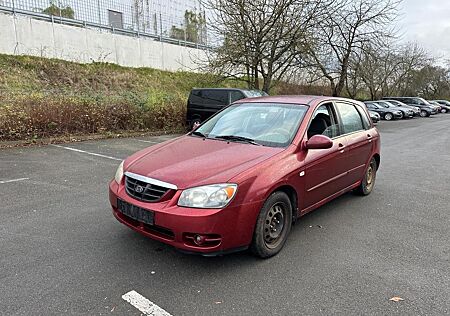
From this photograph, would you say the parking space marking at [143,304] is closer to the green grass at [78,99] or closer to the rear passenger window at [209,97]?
the green grass at [78,99]

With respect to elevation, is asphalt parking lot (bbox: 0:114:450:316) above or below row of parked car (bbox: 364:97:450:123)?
below

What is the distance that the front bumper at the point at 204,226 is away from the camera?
2717mm

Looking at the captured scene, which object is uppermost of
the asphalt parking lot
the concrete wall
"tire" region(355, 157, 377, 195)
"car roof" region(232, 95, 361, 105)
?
the concrete wall

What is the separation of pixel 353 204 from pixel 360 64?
89.0ft

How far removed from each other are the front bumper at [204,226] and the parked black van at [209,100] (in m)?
8.94

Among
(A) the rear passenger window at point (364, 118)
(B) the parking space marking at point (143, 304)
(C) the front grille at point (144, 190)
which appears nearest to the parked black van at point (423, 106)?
(A) the rear passenger window at point (364, 118)

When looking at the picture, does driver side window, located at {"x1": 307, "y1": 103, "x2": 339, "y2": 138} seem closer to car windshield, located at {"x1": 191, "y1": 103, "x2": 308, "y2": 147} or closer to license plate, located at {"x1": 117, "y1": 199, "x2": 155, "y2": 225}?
car windshield, located at {"x1": 191, "y1": 103, "x2": 308, "y2": 147}

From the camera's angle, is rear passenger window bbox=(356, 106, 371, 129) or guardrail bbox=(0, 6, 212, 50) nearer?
rear passenger window bbox=(356, 106, 371, 129)

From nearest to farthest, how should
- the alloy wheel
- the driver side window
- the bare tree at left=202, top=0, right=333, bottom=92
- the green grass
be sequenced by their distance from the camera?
1. the alloy wheel
2. the driver side window
3. the green grass
4. the bare tree at left=202, top=0, right=333, bottom=92

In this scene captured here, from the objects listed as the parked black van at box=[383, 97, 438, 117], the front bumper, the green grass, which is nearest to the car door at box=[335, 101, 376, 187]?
the front bumper

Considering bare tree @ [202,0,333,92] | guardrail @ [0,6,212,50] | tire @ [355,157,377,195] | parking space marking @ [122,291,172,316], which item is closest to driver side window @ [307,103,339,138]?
tire @ [355,157,377,195]

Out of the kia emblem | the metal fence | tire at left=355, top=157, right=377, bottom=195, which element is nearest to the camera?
the kia emblem

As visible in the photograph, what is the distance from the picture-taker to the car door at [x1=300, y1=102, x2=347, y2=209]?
3.65 metres

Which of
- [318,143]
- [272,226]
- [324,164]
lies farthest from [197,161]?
[324,164]
